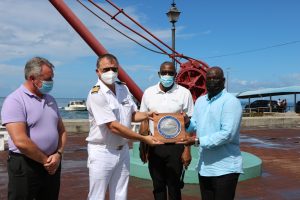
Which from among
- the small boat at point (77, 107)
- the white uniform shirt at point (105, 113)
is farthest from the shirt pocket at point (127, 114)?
the small boat at point (77, 107)

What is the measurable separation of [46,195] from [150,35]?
20.3 ft

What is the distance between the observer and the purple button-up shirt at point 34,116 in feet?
10.8

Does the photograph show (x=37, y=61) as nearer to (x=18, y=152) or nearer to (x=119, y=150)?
(x=18, y=152)

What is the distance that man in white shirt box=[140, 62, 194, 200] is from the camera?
4.38m

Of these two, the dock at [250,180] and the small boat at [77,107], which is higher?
the small boat at [77,107]

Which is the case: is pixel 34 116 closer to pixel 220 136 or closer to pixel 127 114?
pixel 127 114

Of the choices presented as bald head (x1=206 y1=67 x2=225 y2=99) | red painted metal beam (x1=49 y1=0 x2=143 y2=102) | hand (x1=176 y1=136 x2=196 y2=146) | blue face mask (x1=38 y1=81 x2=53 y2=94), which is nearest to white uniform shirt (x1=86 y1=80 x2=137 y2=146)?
blue face mask (x1=38 y1=81 x2=53 y2=94)

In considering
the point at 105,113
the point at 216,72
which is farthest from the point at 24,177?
the point at 216,72

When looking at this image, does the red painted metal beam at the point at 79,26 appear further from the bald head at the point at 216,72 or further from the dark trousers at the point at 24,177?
the dark trousers at the point at 24,177

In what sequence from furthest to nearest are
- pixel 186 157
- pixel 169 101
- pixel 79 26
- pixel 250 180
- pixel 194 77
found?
pixel 79 26 < pixel 194 77 < pixel 250 180 < pixel 169 101 < pixel 186 157

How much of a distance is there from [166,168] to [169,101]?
71cm

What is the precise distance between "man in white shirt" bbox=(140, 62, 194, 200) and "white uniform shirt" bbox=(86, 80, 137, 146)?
60 centimetres

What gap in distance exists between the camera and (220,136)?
11.6 feet

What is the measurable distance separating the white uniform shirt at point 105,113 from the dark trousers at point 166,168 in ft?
2.05
